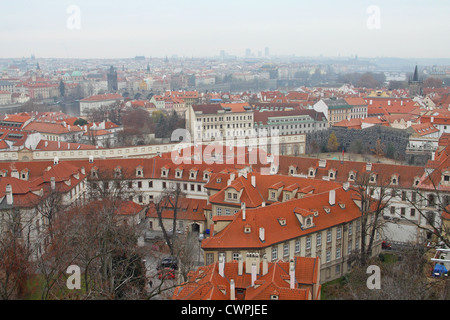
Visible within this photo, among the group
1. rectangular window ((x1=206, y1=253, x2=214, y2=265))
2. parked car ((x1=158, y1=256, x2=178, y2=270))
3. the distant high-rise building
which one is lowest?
parked car ((x1=158, y1=256, x2=178, y2=270))

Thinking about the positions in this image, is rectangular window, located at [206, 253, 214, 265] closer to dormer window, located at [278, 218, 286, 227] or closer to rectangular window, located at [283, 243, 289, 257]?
rectangular window, located at [283, 243, 289, 257]

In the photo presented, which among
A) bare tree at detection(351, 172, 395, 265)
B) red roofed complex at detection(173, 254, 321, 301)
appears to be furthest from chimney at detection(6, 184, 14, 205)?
bare tree at detection(351, 172, 395, 265)

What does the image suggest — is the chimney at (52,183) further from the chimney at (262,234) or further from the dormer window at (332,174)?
the dormer window at (332,174)

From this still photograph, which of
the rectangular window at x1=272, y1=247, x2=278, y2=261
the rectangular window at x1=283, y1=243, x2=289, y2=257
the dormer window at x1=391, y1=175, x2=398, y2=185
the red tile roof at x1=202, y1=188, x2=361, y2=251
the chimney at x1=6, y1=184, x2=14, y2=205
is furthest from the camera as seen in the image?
the dormer window at x1=391, y1=175, x2=398, y2=185

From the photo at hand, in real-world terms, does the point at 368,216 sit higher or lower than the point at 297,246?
higher

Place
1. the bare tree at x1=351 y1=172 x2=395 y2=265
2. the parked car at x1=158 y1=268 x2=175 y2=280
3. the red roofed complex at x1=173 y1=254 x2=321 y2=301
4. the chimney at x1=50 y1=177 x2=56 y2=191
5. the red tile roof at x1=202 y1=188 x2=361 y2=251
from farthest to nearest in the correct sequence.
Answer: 1. the chimney at x1=50 y1=177 x2=56 y2=191
2. the bare tree at x1=351 y1=172 x2=395 y2=265
3. the red tile roof at x1=202 y1=188 x2=361 y2=251
4. the red roofed complex at x1=173 y1=254 x2=321 y2=301
5. the parked car at x1=158 y1=268 x2=175 y2=280

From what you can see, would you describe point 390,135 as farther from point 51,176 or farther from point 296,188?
point 51,176

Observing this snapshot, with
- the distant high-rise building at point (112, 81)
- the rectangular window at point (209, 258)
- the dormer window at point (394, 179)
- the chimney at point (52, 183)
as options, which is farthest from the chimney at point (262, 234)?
the distant high-rise building at point (112, 81)

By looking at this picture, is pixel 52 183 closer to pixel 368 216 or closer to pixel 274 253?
pixel 274 253

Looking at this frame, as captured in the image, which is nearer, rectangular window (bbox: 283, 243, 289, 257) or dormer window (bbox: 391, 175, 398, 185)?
rectangular window (bbox: 283, 243, 289, 257)

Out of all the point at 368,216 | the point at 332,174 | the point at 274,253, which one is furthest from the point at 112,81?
the point at 274,253
